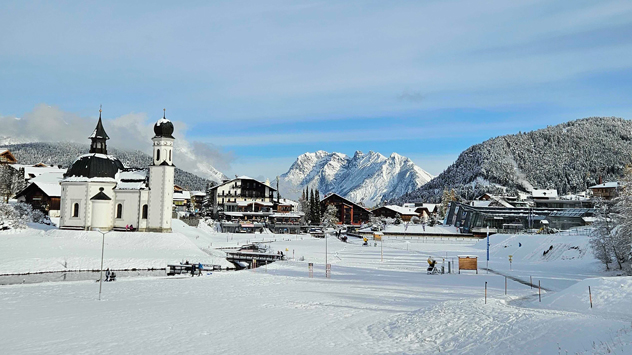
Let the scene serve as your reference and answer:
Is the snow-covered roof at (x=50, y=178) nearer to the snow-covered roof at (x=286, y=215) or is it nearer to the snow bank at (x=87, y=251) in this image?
the snow bank at (x=87, y=251)

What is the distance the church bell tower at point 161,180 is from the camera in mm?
64125

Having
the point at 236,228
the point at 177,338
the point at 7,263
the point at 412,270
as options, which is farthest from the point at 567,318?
the point at 236,228

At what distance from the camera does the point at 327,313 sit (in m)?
24.0

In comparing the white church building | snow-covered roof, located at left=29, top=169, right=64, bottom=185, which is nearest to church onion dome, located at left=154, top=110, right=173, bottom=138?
the white church building

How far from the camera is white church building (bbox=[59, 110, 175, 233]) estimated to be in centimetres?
6328

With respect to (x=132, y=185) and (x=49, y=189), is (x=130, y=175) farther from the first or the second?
(x=49, y=189)

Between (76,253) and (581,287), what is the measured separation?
45974mm

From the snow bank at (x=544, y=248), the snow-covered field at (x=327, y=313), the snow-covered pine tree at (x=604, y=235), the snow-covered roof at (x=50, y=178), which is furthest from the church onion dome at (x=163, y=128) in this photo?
the snow-covered pine tree at (x=604, y=235)

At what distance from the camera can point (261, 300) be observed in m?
28.6

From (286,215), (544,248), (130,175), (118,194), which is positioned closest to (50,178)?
(130,175)

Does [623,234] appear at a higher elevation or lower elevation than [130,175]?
lower

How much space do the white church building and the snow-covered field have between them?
17189 millimetres

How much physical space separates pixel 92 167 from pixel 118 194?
475 centimetres

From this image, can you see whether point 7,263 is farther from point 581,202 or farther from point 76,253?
point 581,202
